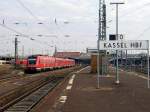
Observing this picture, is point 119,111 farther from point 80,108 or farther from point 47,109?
point 47,109

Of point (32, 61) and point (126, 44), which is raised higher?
point (126, 44)

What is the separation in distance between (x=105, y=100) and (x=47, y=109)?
12.4 feet

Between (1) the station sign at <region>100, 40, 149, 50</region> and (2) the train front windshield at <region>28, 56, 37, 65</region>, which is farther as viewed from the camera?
(2) the train front windshield at <region>28, 56, 37, 65</region>

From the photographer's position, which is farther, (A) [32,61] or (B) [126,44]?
(A) [32,61]

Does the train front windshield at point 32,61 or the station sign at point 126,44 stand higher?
the station sign at point 126,44

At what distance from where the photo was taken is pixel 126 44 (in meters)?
28.5

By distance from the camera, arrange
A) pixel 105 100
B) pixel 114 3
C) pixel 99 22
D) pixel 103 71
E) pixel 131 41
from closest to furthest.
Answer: pixel 105 100, pixel 131 41, pixel 114 3, pixel 103 71, pixel 99 22

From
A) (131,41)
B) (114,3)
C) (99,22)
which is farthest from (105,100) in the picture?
(99,22)

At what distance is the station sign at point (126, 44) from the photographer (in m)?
27.8

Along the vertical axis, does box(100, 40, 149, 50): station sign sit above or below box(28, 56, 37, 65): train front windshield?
above

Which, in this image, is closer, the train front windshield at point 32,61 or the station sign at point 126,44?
the station sign at point 126,44

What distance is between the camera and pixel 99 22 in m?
54.1

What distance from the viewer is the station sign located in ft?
91.2

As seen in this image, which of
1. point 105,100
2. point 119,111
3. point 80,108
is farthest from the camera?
point 105,100
